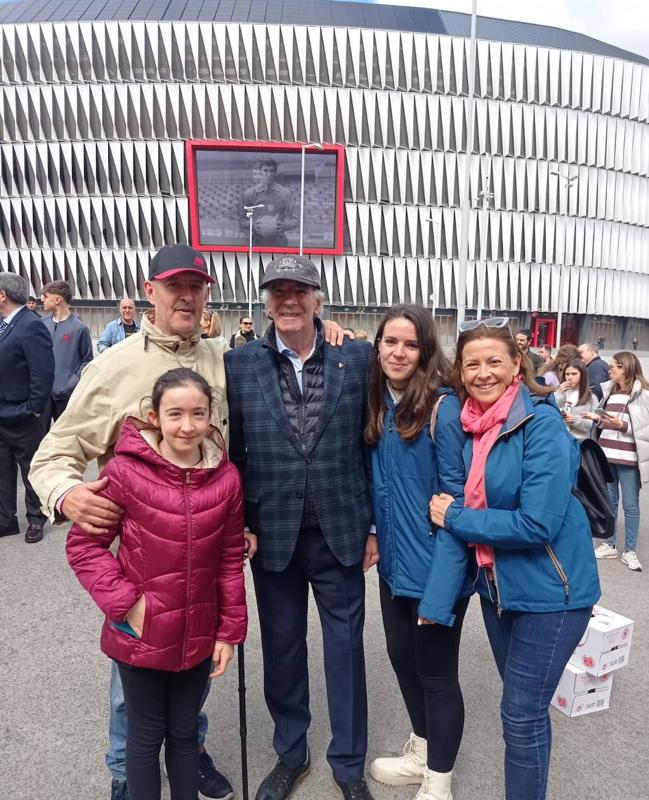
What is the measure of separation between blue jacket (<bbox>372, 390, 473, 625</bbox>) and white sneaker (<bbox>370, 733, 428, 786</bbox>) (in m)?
0.88

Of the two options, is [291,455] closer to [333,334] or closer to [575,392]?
[333,334]

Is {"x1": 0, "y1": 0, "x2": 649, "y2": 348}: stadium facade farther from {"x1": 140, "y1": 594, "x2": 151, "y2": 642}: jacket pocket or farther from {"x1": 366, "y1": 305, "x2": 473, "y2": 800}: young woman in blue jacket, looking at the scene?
{"x1": 140, "y1": 594, "x2": 151, "y2": 642}: jacket pocket

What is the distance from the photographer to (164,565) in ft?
6.76

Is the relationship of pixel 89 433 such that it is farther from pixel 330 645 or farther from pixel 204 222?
pixel 204 222

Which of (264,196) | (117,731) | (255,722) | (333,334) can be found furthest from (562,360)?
(264,196)

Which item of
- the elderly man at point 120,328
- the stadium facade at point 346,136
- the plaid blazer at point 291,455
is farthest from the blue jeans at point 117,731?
the stadium facade at point 346,136

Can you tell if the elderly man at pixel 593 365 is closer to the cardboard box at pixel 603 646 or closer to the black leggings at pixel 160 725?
the cardboard box at pixel 603 646

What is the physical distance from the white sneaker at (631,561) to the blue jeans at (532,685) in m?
3.85

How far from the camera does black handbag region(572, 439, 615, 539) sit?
90.4 inches

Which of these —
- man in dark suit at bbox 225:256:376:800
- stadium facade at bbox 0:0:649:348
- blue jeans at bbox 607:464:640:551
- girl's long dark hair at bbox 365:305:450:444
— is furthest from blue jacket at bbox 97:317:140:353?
stadium facade at bbox 0:0:649:348

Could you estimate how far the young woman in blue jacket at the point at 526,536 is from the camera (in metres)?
2.09

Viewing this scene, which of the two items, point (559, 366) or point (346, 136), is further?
point (346, 136)

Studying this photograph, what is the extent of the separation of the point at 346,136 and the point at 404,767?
47.2 meters

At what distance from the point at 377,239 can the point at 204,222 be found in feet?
43.3
